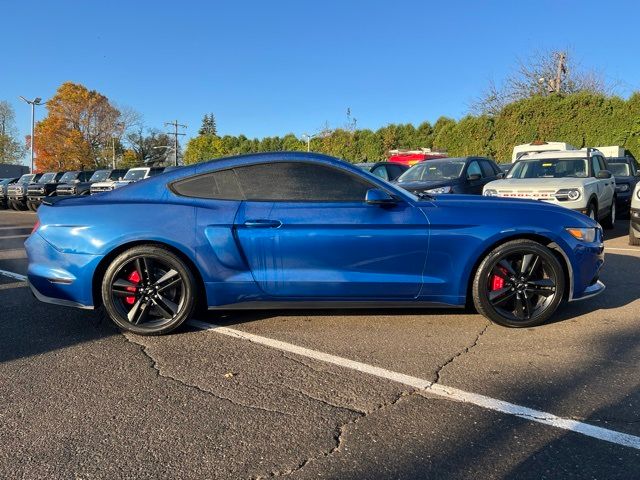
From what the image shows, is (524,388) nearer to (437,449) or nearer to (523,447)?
(523,447)

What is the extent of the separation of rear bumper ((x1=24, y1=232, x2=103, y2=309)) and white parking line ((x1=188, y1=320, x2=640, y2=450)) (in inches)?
49.1

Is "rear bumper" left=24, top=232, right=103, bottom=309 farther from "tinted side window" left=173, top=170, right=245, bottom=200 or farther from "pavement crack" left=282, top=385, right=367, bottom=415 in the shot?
"pavement crack" left=282, top=385, right=367, bottom=415

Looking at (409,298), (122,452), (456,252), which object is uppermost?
(456,252)

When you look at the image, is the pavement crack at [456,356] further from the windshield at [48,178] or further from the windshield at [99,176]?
the windshield at [48,178]

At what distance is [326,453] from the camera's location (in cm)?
254

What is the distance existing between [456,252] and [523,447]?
6.41 feet

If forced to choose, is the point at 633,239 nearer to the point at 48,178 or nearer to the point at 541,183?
the point at 541,183

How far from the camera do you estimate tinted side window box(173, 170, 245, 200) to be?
4.38 m

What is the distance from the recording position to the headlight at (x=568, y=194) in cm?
912

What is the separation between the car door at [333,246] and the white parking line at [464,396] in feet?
1.59

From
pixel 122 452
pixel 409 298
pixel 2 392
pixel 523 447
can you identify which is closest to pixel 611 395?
pixel 523 447

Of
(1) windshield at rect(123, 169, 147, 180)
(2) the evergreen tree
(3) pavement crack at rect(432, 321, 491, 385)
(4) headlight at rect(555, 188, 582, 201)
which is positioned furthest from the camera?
(2) the evergreen tree

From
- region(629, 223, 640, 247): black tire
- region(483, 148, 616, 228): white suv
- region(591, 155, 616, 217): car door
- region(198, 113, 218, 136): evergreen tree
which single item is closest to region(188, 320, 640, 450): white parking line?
region(483, 148, 616, 228): white suv

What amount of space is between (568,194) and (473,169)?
2.61 metres
